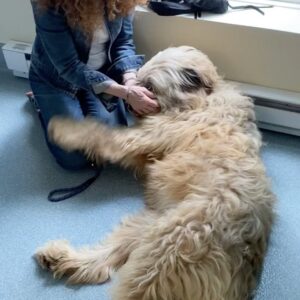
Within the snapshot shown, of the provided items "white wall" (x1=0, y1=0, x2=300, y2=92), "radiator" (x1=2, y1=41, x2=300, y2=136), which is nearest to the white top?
"white wall" (x1=0, y1=0, x2=300, y2=92)

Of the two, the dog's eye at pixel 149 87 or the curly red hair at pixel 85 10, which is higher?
the curly red hair at pixel 85 10

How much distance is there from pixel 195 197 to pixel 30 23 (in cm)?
156

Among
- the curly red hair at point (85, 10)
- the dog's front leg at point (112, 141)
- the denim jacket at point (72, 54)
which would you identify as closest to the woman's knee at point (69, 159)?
the dog's front leg at point (112, 141)

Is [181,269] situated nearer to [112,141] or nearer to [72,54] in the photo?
[112,141]

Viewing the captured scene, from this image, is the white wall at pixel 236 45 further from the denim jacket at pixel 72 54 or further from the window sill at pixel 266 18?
the denim jacket at pixel 72 54

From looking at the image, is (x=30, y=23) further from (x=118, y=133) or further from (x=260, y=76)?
(x=260, y=76)

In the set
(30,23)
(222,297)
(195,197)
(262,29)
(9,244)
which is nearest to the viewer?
(222,297)

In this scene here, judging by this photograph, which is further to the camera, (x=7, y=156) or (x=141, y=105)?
(x=7, y=156)

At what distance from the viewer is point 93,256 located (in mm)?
1564

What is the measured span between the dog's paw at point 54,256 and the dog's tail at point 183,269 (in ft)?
1.16

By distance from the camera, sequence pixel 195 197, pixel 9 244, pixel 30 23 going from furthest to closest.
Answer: pixel 30 23 → pixel 9 244 → pixel 195 197

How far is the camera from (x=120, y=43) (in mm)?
2012

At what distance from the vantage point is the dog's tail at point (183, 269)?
1.21 meters

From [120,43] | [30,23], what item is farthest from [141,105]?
[30,23]
